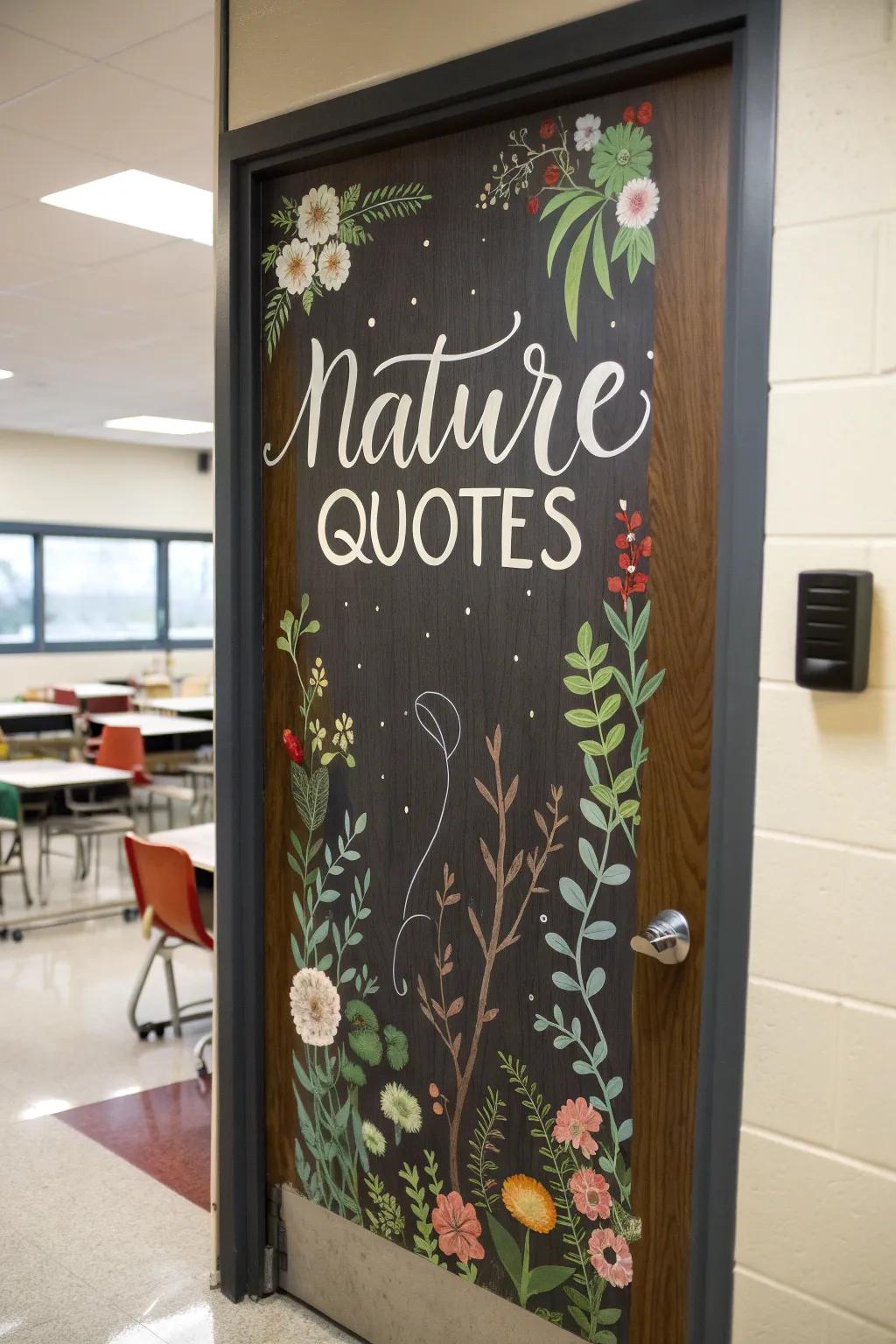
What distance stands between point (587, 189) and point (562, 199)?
5 centimetres

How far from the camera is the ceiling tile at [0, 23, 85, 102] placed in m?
3.04

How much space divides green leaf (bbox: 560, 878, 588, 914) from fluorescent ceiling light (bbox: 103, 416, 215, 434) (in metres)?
8.48

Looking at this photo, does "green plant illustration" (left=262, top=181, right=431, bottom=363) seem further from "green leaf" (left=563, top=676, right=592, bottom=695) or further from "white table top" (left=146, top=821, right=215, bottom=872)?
"white table top" (left=146, top=821, right=215, bottom=872)

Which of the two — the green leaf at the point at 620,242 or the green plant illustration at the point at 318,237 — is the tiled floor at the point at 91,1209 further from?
the green leaf at the point at 620,242

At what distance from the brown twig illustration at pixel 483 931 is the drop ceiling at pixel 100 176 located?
212cm

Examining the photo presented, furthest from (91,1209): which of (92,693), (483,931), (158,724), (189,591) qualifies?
(189,591)

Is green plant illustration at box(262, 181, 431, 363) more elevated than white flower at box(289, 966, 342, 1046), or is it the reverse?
green plant illustration at box(262, 181, 431, 363)

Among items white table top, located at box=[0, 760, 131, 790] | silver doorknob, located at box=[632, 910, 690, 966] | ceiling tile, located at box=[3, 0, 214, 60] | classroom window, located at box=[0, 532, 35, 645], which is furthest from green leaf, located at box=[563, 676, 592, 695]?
classroom window, located at box=[0, 532, 35, 645]

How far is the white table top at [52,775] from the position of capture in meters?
5.84

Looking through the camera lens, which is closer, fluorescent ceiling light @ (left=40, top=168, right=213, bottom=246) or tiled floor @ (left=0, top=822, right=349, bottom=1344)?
tiled floor @ (left=0, top=822, right=349, bottom=1344)

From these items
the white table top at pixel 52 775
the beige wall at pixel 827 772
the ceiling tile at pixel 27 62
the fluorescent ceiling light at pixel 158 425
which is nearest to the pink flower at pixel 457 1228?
the beige wall at pixel 827 772

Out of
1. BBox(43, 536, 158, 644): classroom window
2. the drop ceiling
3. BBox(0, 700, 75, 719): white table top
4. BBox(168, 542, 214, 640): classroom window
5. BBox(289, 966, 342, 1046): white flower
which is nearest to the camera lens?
BBox(289, 966, 342, 1046): white flower

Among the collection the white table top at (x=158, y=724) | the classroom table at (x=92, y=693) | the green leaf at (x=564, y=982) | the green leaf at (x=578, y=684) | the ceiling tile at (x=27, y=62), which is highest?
the ceiling tile at (x=27, y=62)

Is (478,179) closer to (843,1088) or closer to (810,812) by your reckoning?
(810,812)
